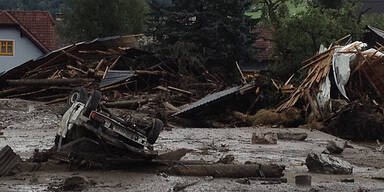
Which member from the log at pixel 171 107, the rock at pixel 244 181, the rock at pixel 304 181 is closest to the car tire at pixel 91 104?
the rock at pixel 244 181

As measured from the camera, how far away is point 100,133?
1069 cm

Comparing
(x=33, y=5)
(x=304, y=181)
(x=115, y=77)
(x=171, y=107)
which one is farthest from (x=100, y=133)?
(x=33, y=5)

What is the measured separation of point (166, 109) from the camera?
22391mm

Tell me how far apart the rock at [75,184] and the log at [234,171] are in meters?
1.64

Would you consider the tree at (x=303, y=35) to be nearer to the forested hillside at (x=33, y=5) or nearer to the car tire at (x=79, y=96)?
the car tire at (x=79, y=96)

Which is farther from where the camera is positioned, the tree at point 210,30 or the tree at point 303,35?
the tree at point 210,30

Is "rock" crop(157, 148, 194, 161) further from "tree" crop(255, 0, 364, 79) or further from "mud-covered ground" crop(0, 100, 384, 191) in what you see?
"tree" crop(255, 0, 364, 79)

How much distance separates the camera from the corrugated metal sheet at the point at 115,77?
79.6 ft

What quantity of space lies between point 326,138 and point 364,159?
13.7ft

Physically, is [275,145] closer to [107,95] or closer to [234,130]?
[234,130]

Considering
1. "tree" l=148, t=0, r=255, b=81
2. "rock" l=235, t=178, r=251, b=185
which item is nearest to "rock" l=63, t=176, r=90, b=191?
"rock" l=235, t=178, r=251, b=185

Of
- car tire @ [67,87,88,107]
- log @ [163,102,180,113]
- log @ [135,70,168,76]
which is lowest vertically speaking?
log @ [163,102,180,113]

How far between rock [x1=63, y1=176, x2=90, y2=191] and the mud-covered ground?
4.9 inches

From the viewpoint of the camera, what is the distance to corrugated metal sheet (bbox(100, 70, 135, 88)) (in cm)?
2427
